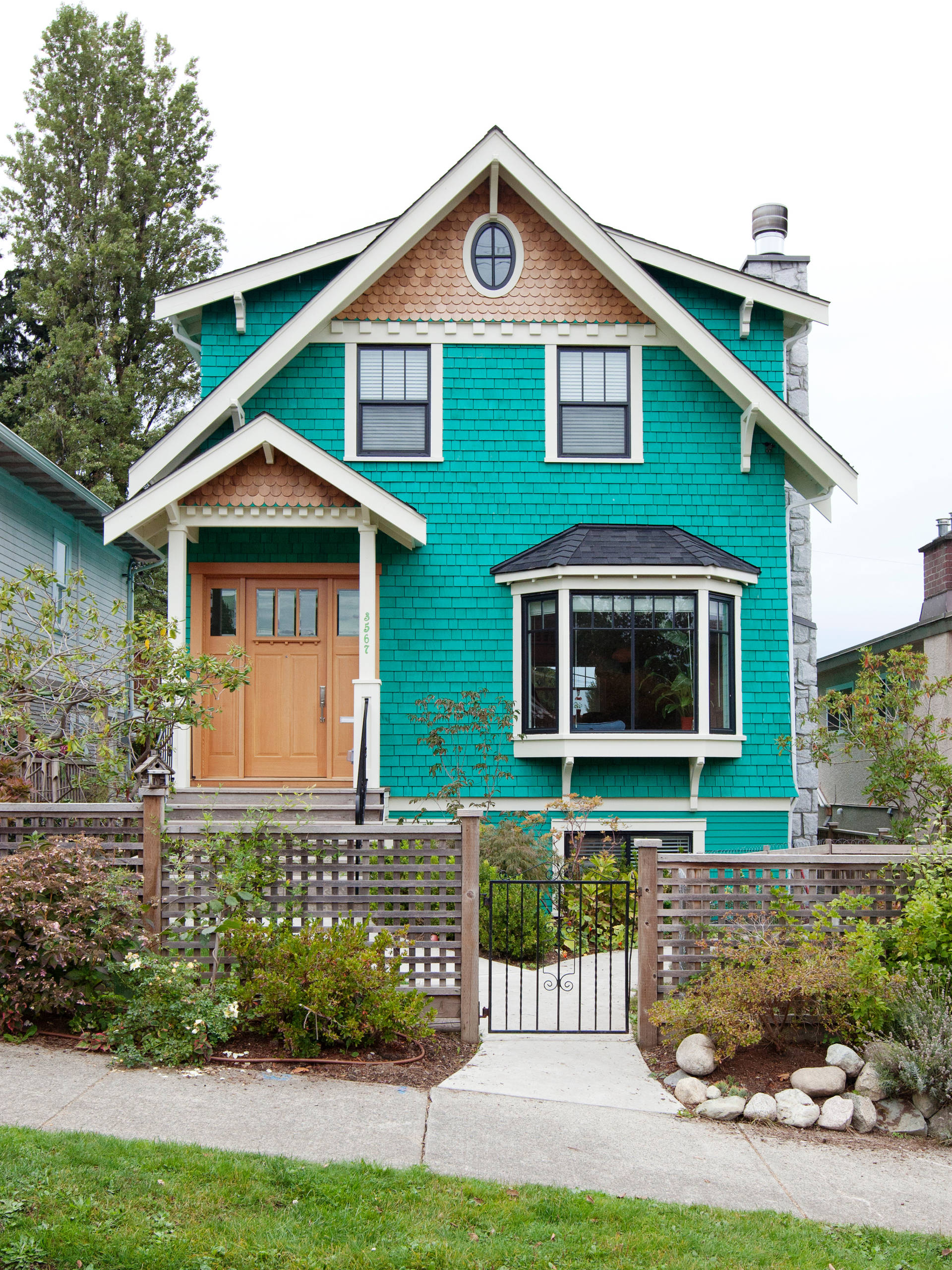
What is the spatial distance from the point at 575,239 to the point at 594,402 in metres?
1.86

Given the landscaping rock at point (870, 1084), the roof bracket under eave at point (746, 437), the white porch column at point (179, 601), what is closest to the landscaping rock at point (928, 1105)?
the landscaping rock at point (870, 1084)

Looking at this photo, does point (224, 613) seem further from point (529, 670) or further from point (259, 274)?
point (259, 274)

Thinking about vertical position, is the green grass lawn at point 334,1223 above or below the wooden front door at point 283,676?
below

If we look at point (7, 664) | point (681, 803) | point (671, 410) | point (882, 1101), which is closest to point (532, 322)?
point (671, 410)

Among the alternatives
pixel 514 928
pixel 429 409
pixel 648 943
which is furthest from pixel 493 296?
pixel 648 943

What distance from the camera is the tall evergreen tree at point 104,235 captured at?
26312mm

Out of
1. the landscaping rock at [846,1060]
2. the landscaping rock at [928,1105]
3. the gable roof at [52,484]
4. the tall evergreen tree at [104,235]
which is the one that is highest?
the tall evergreen tree at [104,235]

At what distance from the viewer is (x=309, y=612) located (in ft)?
41.2

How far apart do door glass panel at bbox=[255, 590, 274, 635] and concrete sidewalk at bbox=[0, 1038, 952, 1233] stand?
6.55 m

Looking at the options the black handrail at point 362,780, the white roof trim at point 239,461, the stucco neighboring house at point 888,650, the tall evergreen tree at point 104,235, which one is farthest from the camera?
the tall evergreen tree at point 104,235

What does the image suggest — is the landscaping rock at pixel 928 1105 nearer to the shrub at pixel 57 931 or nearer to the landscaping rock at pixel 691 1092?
the landscaping rock at pixel 691 1092

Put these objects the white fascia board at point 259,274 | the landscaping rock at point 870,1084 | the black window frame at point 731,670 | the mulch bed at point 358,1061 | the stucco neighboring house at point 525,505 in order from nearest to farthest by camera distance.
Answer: the landscaping rock at point 870,1084, the mulch bed at point 358,1061, the stucco neighboring house at point 525,505, the black window frame at point 731,670, the white fascia board at point 259,274

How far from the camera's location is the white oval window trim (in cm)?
1281

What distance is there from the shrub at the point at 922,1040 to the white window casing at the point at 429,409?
26.0ft
